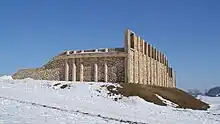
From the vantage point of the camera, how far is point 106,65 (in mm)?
40688

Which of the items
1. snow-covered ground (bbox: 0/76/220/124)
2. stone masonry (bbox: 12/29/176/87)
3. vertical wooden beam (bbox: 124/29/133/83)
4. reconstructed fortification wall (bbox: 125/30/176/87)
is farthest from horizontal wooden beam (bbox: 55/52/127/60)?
snow-covered ground (bbox: 0/76/220/124)

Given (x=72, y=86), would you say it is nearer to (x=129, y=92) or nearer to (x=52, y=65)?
(x=129, y=92)

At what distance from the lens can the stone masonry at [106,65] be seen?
39719 millimetres

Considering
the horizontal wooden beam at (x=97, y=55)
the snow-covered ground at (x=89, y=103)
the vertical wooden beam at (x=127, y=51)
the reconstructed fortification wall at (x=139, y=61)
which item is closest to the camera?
the snow-covered ground at (x=89, y=103)

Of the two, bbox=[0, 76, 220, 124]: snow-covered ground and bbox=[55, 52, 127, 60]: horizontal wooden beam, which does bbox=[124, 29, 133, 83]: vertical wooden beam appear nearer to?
bbox=[55, 52, 127, 60]: horizontal wooden beam

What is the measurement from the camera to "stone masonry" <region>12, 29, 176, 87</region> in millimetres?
39719

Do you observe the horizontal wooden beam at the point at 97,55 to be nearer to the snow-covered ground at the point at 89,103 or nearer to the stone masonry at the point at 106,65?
the stone masonry at the point at 106,65

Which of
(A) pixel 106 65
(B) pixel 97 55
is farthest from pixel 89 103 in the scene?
(B) pixel 97 55

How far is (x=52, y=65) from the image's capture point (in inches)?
1868

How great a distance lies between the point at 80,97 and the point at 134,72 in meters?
14.3

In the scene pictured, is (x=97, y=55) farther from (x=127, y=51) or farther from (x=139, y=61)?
(x=139, y=61)

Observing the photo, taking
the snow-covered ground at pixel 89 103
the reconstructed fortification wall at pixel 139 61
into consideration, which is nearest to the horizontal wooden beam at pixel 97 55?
the reconstructed fortification wall at pixel 139 61

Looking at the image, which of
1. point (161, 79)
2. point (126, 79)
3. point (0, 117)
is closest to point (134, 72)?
point (126, 79)

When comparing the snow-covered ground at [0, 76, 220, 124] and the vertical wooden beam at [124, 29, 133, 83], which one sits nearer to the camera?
the snow-covered ground at [0, 76, 220, 124]
